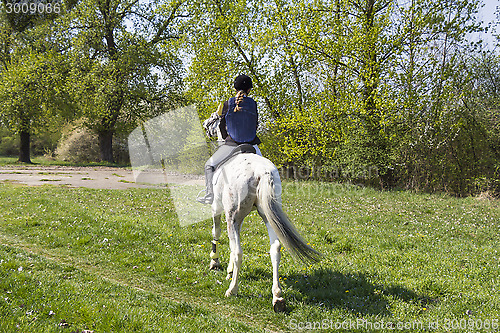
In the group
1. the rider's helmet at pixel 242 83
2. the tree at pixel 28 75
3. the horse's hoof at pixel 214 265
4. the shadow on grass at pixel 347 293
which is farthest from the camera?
the tree at pixel 28 75

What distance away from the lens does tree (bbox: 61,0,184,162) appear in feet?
98.6

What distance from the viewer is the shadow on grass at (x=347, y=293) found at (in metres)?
5.13

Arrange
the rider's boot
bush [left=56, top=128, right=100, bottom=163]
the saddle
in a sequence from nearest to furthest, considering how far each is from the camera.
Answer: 1. the saddle
2. the rider's boot
3. bush [left=56, top=128, right=100, bottom=163]

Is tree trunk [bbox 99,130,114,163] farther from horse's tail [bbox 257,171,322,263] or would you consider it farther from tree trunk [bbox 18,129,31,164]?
horse's tail [bbox 257,171,322,263]

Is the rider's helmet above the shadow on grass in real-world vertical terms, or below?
above

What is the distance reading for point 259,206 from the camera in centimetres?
540

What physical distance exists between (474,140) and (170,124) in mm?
22345

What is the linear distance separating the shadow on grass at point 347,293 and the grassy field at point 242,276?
0.02 metres

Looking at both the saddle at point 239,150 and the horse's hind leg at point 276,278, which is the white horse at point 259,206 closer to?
the horse's hind leg at point 276,278

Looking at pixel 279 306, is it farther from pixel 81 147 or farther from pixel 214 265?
pixel 81 147

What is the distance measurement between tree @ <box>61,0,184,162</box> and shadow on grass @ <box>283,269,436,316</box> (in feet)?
88.3

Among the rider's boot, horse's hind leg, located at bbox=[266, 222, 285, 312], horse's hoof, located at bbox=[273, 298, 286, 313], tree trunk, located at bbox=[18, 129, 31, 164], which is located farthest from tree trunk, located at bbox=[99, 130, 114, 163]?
horse's hoof, located at bbox=[273, 298, 286, 313]

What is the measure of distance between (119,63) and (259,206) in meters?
29.1

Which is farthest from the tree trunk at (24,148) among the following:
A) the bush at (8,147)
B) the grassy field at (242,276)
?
the grassy field at (242,276)
